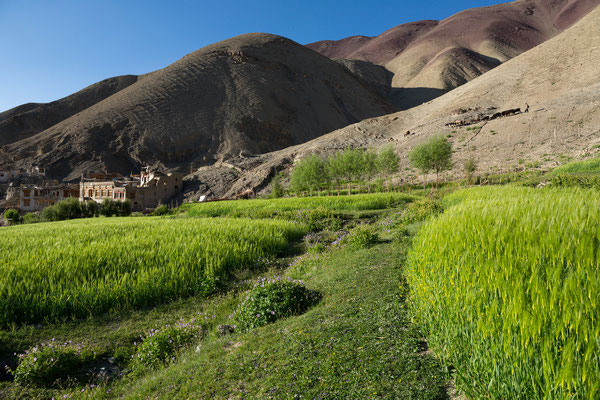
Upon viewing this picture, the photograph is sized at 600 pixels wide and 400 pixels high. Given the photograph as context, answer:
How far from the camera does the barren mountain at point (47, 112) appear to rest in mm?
102062

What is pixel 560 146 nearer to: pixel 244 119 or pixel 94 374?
pixel 94 374

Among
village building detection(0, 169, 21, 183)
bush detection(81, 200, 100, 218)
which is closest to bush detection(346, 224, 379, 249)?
bush detection(81, 200, 100, 218)

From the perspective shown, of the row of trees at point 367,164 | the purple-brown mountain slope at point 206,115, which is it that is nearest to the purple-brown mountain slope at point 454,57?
the purple-brown mountain slope at point 206,115

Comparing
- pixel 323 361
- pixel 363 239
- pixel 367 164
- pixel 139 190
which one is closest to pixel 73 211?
pixel 139 190

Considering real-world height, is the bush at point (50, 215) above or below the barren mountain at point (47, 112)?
below

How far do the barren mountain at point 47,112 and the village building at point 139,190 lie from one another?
209 feet

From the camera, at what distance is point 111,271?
8.95m

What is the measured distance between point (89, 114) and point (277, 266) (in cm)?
10265

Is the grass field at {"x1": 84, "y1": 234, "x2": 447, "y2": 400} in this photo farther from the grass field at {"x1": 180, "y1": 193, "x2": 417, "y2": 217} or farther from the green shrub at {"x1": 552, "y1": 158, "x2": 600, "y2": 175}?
the green shrub at {"x1": 552, "y1": 158, "x2": 600, "y2": 175}

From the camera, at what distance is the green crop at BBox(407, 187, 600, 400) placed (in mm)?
2080

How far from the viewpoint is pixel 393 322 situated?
15.7 feet

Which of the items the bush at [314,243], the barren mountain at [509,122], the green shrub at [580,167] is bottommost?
the bush at [314,243]

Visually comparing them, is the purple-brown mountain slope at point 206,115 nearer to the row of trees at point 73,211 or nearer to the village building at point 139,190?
the village building at point 139,190

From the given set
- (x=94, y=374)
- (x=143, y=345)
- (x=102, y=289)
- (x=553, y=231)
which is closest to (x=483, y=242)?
(x=553, y=231)
